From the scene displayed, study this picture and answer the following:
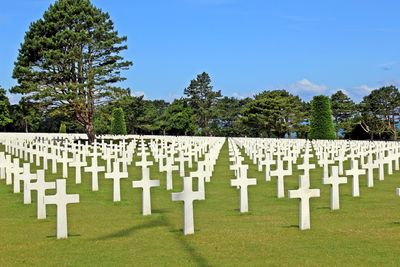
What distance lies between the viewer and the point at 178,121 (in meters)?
75.4

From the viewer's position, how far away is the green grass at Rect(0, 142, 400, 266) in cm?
Result: 646

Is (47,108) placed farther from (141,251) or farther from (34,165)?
(141,251)

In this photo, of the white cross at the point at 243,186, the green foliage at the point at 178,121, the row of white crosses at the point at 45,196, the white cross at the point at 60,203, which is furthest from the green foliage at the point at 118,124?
the white cross at the point at 60,203

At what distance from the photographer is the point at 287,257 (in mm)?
6453

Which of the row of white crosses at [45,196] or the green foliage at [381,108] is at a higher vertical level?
the green foliage at [381,108]

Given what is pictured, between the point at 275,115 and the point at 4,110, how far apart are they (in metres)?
31.7

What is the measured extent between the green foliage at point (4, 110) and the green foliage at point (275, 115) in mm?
27666

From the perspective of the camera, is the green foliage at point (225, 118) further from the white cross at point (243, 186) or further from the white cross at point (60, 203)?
the white cross at point (60, 203)

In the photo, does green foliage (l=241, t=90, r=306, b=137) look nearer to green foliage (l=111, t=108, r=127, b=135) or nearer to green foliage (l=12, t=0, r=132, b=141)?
green foliage (l=111, t=108, r=127, b=135)

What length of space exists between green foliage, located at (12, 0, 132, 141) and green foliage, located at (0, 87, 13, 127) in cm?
2820

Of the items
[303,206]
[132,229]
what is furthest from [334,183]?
[132,229]

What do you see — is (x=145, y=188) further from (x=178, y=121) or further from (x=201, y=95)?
(x=201, y=95)

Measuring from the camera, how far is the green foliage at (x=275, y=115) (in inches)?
2598

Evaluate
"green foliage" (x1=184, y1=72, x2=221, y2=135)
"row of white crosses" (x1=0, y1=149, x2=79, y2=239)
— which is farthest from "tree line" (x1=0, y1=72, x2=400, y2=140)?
"row of white crosses" (x1=0, y1=149, x2=79, y2=239)
